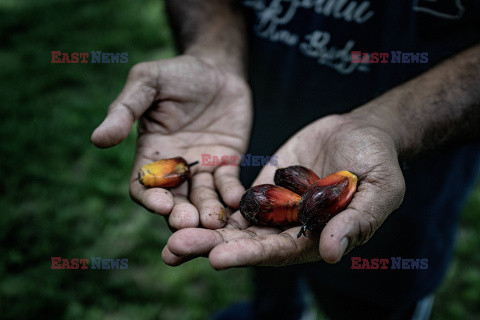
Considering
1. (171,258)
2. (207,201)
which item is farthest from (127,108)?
(171,258)

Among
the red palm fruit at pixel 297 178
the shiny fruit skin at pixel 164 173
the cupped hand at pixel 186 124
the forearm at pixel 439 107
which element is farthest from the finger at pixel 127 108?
the forearm at pixel 439 107

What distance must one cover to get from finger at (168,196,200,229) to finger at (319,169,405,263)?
531 mm

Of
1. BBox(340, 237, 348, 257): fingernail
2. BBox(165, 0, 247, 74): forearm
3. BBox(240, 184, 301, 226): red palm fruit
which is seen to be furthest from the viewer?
BBox(165, 0, 247, 74): forearm

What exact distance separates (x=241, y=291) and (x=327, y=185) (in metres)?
1.88

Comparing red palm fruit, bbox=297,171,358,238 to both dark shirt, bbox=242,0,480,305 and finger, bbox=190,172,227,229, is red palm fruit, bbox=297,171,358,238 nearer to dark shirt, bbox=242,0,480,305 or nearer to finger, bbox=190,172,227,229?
finger, bbox=190,172,227,229

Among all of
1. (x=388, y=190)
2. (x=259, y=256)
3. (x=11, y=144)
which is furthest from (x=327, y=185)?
(x=11, y=144)

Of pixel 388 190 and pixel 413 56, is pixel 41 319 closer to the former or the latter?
pixel 388 190

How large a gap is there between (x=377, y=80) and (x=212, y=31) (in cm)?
116

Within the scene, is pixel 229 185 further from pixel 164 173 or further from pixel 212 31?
pixel 212 31

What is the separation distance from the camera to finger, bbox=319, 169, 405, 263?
4.40 ft

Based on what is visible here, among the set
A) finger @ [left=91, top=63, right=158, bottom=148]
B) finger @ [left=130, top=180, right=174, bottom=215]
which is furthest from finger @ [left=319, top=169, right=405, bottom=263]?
finger @ [left=91, top=63, right=158, bottom=148]

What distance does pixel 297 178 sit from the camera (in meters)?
1.85

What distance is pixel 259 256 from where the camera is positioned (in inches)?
55.5

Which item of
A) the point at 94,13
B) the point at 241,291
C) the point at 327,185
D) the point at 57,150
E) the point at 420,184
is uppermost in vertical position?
the point at 94,13
